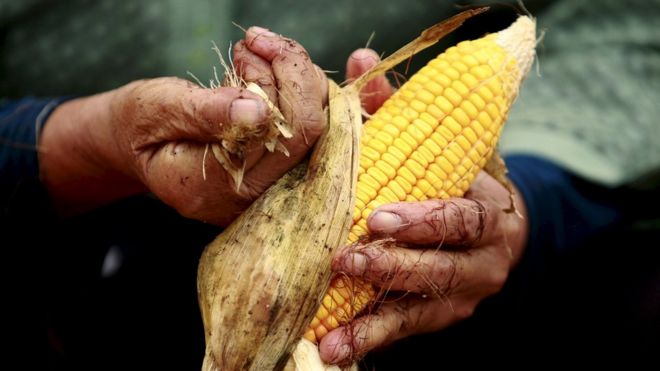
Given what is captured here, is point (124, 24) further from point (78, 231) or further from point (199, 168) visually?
point (199, 168)

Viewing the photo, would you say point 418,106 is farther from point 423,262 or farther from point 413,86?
point 423,262

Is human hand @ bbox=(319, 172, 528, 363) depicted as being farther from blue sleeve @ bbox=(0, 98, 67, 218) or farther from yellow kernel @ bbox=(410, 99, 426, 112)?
blue sleeve @ bbox=(0, 98, 67, 218)

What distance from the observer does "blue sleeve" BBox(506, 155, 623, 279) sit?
104cm

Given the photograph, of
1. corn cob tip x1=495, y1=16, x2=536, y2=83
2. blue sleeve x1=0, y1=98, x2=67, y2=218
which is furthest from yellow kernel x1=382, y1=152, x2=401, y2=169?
blue sleeve x1=0, y1=98, x2=67, y2=218

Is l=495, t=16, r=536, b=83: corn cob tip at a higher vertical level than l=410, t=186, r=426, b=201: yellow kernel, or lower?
higher

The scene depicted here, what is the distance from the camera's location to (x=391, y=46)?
50.0 inches

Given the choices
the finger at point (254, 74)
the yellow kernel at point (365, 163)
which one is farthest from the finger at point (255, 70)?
the yellow kernel at point (365, 163)

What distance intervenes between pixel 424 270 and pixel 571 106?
0.66 meters

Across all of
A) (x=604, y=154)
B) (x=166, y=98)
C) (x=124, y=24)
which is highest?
(x=166, y=98)

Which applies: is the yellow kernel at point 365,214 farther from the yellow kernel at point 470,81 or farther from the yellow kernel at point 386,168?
→ the yellow kernel at point 470,81

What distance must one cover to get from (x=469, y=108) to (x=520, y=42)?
122 millimetres

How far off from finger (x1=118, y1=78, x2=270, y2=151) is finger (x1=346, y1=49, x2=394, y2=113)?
0.78 ft

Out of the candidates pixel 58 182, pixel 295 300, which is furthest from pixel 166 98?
pixel 58 182

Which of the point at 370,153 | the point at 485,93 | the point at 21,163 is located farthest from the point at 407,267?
the point at 21,163
